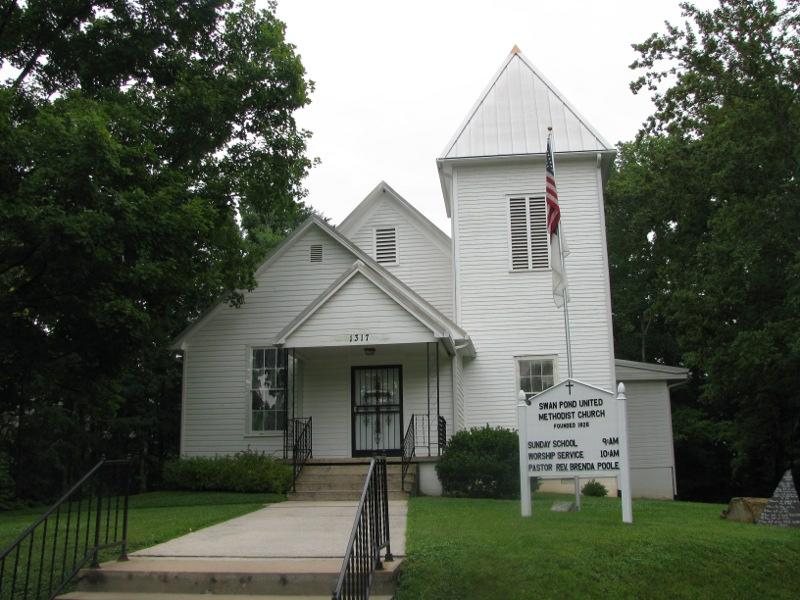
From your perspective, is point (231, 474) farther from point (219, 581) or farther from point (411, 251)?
point (219, 581)

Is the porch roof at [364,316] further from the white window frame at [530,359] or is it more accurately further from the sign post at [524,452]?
the sign post at [524,452]

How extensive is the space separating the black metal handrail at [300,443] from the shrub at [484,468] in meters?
2.88

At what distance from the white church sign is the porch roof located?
618 centimetres

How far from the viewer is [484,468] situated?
1539 centimetres

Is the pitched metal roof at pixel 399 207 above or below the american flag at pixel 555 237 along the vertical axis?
above

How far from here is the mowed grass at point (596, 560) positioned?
7180 millimetres

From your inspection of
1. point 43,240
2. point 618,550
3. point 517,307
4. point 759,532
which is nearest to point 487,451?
point 517,307

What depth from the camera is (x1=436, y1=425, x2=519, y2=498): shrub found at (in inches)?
605

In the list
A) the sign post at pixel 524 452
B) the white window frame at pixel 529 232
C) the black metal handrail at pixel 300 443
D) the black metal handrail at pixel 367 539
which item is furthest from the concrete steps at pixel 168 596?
the white window frame at pixel 529 232

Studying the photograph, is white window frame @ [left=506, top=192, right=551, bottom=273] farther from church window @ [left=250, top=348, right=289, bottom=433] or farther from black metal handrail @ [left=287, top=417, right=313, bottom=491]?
black metal handrail @ [left=287, top=417, right=313, bottom=491]

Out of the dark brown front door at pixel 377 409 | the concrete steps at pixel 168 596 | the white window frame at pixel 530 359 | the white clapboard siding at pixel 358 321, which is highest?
the white clapboard siding at pixel 358 321

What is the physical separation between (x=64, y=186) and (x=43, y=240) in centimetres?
87

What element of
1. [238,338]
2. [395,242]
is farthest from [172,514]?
[395,242]

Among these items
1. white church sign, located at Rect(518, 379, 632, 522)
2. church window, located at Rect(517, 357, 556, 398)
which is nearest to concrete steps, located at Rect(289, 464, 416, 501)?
church window, located at Rect(517, 357, 556, 398)
